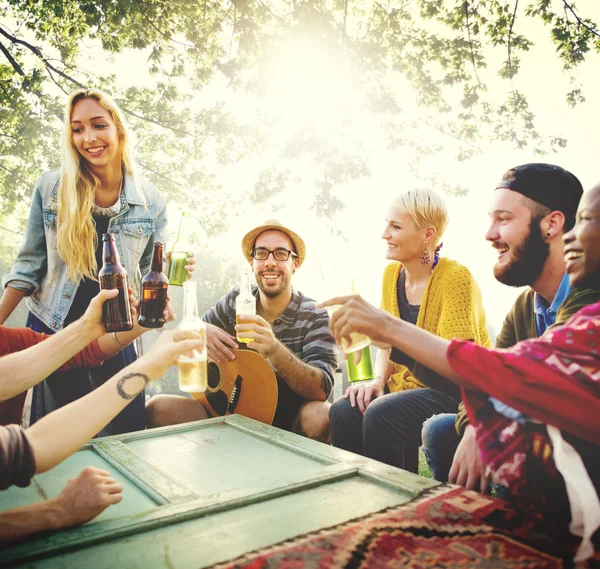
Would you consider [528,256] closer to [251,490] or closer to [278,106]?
[251,490]

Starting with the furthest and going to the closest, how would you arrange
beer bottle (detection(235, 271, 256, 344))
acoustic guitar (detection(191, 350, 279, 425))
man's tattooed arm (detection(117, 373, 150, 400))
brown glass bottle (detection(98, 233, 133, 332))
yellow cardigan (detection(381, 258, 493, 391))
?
acoustic guitar (detection(191, 350, 279, 425))
beer bottle (detection(235, 271, 256, 344))
yellow cardigan (detection(381, 258, 493, 391))
brown glass bottle (detection(98, 233, 133, 332))
man's tattooed arm (detection(117, 373, 150, 400))

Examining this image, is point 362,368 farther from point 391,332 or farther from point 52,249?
point 52,249

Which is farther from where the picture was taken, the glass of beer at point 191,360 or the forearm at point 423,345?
the glass of beer at point 191,360

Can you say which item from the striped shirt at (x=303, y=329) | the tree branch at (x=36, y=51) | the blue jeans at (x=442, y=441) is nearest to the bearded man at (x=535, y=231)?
the blue jeans at (x=442, y=441)

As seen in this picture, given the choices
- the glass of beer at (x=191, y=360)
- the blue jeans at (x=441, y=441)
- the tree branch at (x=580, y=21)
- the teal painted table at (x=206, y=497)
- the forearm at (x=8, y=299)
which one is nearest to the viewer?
the teal painted table at (x=206, y=497)

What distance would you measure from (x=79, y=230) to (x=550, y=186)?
2.56 meters

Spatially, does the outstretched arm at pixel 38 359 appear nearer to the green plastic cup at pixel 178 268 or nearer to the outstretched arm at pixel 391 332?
the outstretched arm at pixel 391 332

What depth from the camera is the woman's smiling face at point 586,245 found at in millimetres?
1477

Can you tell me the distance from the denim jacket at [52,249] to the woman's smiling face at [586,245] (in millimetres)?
2639

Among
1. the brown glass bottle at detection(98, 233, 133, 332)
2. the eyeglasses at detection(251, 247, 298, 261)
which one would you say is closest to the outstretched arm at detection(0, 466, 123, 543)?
the brown glass bottle at detection(98, 233, 133, 332)

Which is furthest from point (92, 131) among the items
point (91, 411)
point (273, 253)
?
point (91, 411)

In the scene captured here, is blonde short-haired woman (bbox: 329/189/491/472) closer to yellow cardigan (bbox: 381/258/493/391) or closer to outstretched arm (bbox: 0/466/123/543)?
yellow cardigan (bbox: 381/258/493/391)

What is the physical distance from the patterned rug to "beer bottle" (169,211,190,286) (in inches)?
83.8

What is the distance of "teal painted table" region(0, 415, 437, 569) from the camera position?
4.44 ft
